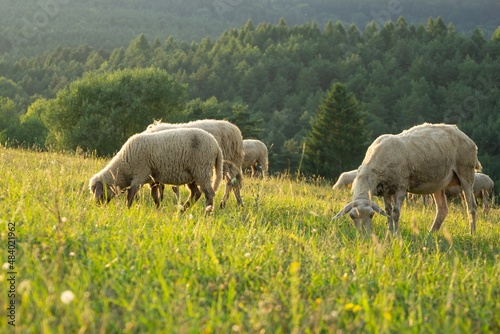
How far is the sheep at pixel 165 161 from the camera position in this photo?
7770 mm

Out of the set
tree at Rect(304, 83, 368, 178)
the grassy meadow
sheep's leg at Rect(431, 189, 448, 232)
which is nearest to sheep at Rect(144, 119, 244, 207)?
sheep's leg at Rect(431, 189, 448, 232)

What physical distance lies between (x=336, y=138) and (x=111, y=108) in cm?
2147

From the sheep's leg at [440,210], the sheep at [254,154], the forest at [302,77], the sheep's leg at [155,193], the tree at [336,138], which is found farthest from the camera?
the forest at [302,77]

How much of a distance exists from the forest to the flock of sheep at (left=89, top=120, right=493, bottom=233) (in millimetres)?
39591

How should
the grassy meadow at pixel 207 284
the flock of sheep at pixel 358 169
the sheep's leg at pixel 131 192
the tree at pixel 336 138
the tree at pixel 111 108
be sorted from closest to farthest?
the grassy meadow at pixel 207 284
the sheep's leg at pixel 131 192
the flock of sheep at pixel 358 169
the tree at pixel 111 108
the tree at pixel 336 138

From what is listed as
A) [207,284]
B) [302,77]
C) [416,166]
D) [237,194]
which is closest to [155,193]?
[237,194]

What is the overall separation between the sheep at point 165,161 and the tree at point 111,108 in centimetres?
3750

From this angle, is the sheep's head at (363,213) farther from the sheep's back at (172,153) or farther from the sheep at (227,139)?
the sheep at (227,139)

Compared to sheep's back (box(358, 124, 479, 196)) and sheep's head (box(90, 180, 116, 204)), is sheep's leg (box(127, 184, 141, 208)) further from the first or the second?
sheep's back (box(358, 124, 479, 196))

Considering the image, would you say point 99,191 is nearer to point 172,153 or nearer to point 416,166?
point 172,153

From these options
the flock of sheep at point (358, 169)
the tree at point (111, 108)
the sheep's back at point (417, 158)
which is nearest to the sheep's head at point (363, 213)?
the flock of sheep at point (358, 169)

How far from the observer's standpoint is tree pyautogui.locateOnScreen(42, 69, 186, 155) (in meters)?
44.8

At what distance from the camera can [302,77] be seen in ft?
315

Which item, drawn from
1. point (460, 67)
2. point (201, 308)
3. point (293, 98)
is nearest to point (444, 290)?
point (201, 308)
